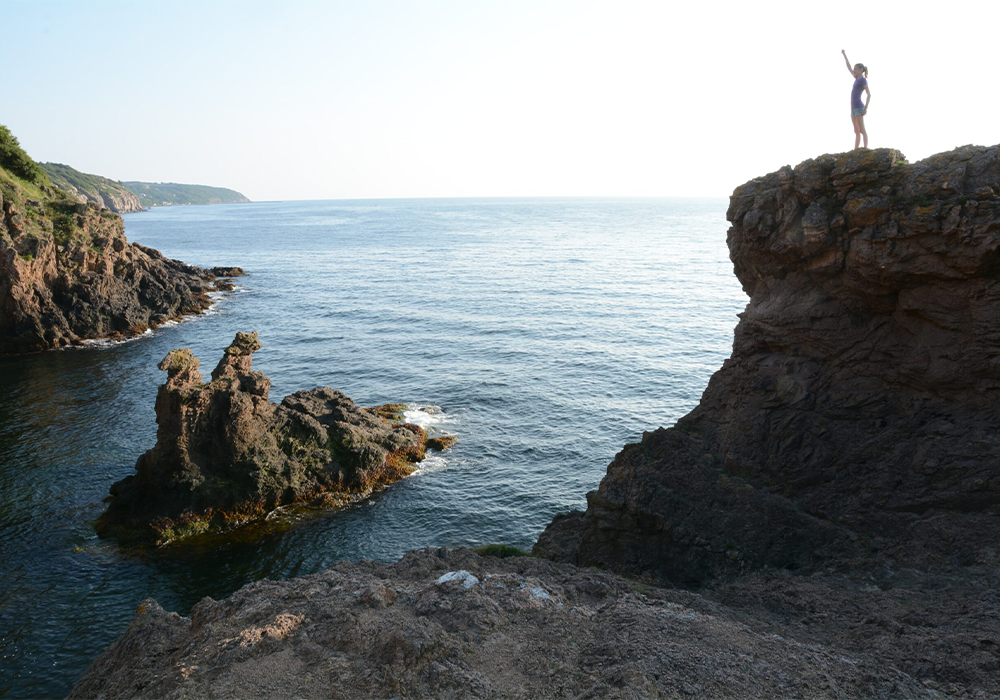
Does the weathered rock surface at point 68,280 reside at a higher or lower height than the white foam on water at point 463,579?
higher

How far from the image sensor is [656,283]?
324 feet

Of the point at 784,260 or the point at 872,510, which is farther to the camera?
the point at 784,260

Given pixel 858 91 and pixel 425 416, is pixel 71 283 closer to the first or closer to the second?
pixel 425 416

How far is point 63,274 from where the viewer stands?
6378 cm

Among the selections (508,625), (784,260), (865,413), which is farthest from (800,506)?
(508,625)

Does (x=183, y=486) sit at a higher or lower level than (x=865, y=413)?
lower

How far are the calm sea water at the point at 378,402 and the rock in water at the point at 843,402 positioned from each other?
42.2ft

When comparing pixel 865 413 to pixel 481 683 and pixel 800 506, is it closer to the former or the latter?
pixel 800 506

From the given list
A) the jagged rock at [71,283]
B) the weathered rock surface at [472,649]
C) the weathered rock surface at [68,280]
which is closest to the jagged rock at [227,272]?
the jagged rock at [71,283]

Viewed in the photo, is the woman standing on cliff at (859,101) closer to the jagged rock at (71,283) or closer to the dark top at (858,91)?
the dark top at (858,91)

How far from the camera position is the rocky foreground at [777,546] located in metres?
12.3

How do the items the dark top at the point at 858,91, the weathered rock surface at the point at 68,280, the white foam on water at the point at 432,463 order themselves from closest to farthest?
1. the dark top at the point at 858,91
2. the white foam on water at the point at 432,463
3. the weathered rock surface at the point at 68,280

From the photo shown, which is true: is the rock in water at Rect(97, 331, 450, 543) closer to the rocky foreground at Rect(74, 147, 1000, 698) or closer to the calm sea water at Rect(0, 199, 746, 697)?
the calm sea water at Rect(0, 199, 746, 697)

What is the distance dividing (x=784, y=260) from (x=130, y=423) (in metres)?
42.3
